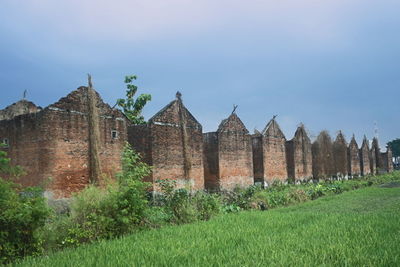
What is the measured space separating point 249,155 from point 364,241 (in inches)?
563

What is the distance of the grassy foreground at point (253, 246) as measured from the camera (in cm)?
536

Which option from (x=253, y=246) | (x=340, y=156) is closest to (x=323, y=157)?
(x=340, y=156)

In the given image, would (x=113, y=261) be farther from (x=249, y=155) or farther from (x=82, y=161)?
(x=249, y=155)

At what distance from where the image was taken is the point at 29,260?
19.9ft

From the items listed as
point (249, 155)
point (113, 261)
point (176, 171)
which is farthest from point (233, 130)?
point (113, 261)

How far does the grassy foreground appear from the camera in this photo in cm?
536

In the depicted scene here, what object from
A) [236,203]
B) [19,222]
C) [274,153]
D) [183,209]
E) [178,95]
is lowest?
[236,203]

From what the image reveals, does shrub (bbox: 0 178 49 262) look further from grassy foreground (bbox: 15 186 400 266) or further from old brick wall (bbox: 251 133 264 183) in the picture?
old brick wall (bbox: 251 133 264 183)

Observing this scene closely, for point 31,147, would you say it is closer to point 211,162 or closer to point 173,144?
point 173,144

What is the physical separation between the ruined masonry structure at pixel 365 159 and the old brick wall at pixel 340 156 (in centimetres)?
599

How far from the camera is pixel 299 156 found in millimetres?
26625

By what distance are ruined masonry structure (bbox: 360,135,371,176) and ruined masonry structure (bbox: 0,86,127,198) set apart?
34410 mm

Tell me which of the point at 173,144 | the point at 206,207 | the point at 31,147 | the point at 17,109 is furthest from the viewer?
the point at 17,109

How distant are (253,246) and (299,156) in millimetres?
21283
